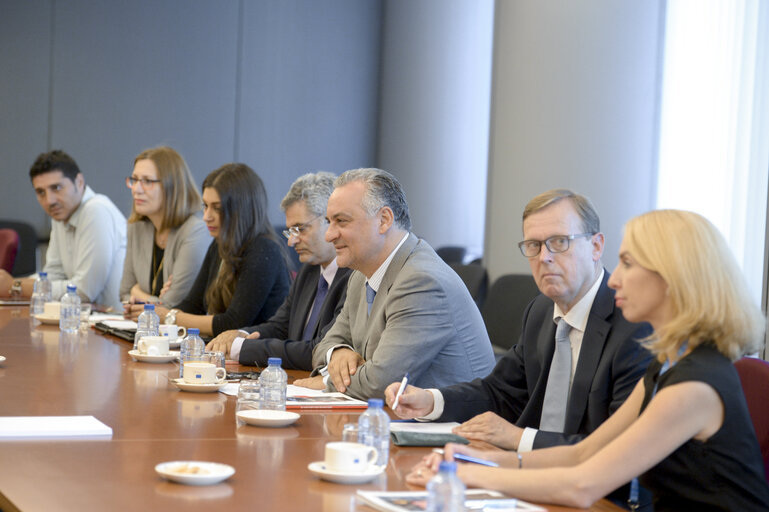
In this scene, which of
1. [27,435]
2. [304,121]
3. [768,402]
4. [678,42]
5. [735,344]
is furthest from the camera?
[304,121]

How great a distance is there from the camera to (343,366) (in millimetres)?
2982

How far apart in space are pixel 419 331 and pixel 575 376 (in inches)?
24.9

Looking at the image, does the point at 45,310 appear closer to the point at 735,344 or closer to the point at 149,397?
the point at 149,397

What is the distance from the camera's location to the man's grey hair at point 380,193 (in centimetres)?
318

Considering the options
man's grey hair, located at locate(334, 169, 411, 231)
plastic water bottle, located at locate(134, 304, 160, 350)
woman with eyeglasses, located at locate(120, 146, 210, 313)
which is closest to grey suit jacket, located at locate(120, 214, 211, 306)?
woman with eyeglasses, located at locate(120, 146, 210, 313)

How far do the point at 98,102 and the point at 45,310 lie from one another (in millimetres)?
3857

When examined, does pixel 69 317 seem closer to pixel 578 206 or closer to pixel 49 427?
pixel 49 427

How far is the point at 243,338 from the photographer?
3.66 metres

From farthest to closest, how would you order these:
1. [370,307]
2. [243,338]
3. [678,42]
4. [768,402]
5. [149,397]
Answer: [678,42] < [243,338] < [370,307] < [149,397] < [768,402]

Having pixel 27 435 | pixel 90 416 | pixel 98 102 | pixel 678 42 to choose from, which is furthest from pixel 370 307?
pixel 98 102

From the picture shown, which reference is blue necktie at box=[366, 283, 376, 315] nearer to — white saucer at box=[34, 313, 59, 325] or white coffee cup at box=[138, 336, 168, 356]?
white coffee cup at box=[138, 336, 168, 356]

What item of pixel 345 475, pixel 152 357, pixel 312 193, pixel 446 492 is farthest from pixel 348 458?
pixel 312 193

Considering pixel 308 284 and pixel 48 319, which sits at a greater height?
pixel 308 284

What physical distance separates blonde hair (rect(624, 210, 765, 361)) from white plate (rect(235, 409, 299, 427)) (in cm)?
92
